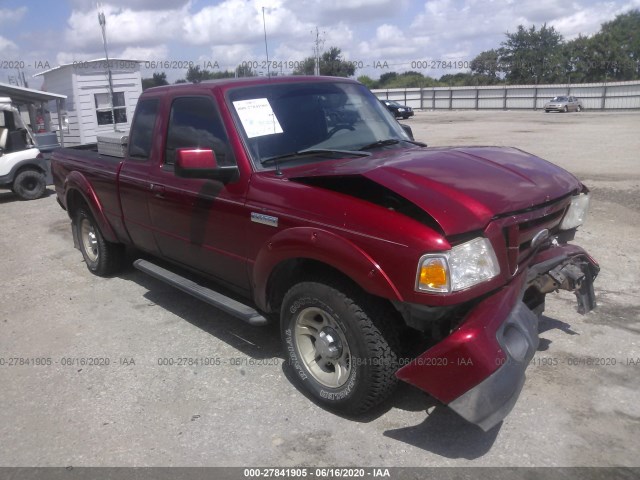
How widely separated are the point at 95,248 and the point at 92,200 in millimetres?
814

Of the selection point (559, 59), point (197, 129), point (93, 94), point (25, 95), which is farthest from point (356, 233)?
point (559, 59)

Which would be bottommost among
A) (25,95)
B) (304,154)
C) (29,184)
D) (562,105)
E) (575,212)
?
(29,184)

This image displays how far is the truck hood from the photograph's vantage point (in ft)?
9.80

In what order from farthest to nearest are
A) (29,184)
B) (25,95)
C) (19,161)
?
(25,95) < (29,184) < (19,161)

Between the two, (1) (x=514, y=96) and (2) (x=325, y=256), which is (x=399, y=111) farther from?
(1) (x=514, y=96)

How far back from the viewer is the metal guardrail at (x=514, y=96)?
155ft

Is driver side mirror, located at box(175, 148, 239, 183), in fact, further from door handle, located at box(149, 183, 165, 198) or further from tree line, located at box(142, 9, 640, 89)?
tree line, located at box(142, 9, 640, 89)

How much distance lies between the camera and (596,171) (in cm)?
1247

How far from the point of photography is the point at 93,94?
21.2m

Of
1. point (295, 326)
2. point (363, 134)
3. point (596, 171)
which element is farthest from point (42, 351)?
point (596, 171)

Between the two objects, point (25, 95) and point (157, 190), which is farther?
point (25, 95)

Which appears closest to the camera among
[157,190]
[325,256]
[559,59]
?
[325,256]

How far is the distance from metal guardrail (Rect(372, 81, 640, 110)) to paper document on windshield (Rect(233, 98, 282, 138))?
1857 inches

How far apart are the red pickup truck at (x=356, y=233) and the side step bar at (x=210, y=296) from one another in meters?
0.02
